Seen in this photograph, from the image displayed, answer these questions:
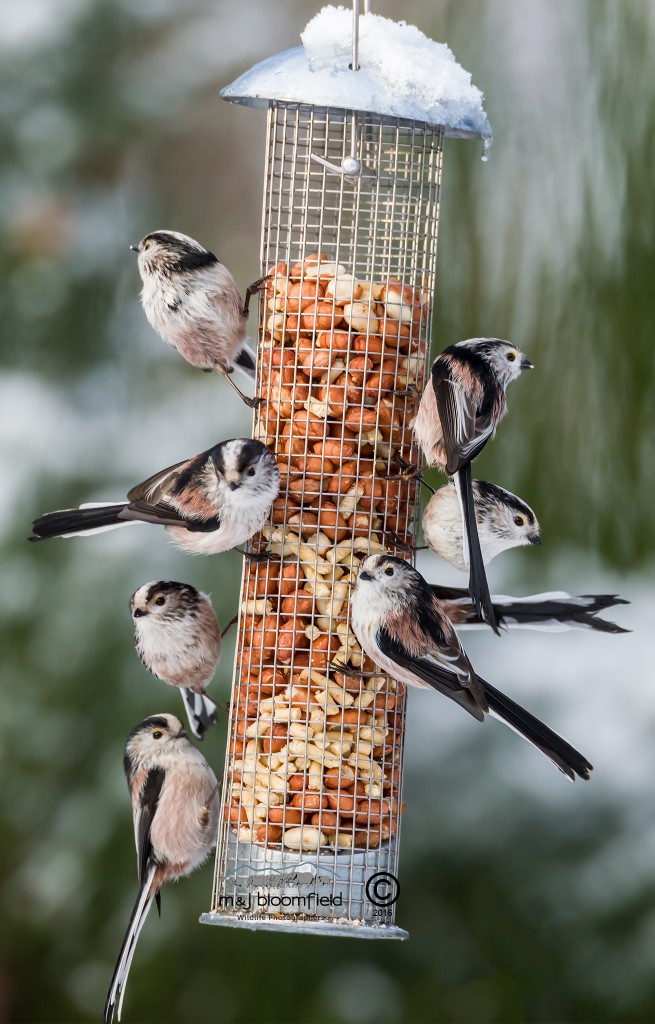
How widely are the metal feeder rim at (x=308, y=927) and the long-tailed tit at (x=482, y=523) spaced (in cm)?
63

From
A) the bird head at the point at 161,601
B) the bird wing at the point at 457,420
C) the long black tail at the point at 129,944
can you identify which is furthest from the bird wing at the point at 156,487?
the long black tail at the point at 129,944

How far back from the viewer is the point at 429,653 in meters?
1.94

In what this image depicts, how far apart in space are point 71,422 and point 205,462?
1750 mm

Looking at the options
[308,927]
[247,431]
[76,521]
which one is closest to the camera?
[308,927]

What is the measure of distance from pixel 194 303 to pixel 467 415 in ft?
1.81

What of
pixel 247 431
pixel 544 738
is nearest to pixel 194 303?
pixel 544 738

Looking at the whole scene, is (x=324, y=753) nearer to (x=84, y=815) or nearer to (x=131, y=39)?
(x=84, y=815)

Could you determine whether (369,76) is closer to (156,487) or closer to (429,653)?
(156,487)

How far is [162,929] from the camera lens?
3693 mm

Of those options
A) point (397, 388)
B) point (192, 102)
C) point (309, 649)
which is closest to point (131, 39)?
point (192, 102)

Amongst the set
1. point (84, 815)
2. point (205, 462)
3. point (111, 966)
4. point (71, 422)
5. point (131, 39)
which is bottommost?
point (111, 966)

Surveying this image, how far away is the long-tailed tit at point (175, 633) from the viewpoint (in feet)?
6.91

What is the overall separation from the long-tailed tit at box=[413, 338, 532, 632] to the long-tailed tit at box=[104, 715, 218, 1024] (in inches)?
25.5

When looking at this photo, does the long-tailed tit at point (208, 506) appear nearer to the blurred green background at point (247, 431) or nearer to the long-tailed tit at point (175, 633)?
the long-tailed tit at point (175, 633)
